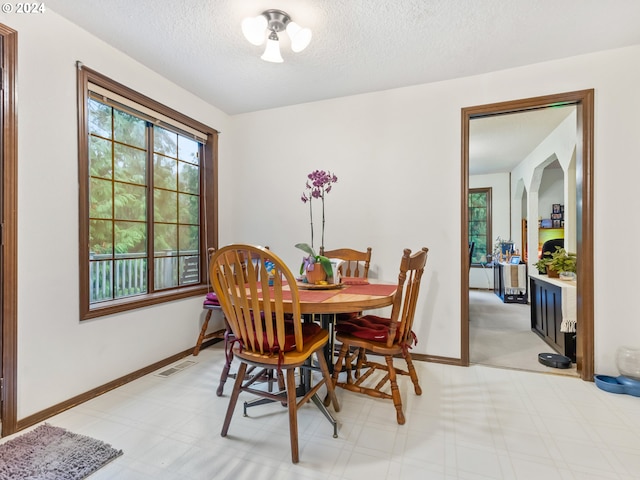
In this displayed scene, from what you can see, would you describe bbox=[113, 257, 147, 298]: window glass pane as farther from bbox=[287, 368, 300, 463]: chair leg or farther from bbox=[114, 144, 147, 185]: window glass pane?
bbox=[287, 368, 300, 463]: chair leg

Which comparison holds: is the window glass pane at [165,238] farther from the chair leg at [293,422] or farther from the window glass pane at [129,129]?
the chair leg at [293,422]

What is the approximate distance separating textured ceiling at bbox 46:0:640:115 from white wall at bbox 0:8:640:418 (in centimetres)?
17

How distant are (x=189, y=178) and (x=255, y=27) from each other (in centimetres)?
178

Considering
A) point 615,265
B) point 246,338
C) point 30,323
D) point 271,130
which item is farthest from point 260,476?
point 271,130

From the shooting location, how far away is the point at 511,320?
4.24 m

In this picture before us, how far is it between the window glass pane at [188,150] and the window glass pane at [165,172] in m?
0.13

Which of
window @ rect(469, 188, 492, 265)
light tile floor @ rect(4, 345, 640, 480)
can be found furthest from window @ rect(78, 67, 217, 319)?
window @ rect(469, 188, 492, 265)

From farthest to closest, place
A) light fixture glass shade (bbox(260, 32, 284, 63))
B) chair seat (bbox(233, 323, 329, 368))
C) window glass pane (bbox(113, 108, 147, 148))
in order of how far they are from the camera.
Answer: window glass pane (bbox(113, 108, 147, 148)) < light fixture glass shade (bbox(260, 32, 284, 63)) < chair seat (bbox(233, 323, 329, 368))

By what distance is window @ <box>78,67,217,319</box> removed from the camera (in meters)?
2.23

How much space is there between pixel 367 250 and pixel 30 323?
2.39 m

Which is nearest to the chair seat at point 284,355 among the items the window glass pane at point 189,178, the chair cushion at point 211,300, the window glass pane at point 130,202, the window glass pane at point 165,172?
the chair cushion at point 211,300

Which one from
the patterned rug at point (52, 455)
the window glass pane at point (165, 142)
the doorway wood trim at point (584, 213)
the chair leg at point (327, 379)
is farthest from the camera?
the window glass pane at point (165, 142)

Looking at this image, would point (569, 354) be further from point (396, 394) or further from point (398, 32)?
point (398, 32)

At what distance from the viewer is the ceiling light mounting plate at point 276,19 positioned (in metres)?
1.92
